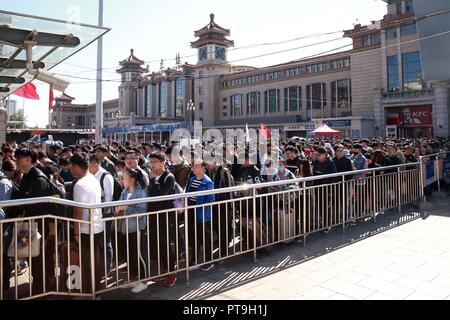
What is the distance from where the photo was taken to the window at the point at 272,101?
57688 mm

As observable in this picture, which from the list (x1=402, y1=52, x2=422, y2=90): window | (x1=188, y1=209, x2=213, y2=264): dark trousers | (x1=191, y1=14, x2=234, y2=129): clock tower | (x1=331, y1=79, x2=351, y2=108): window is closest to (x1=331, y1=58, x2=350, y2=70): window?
(x1=331, y1=79, x2=351, y2=108): window

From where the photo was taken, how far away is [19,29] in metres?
4.62

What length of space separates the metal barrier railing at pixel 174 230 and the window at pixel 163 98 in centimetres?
7115

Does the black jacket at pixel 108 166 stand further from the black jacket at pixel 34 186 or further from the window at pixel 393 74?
the window at pixel 393 74

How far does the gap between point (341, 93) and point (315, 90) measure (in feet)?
13.0

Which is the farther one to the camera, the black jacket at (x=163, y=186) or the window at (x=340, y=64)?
the window at (x=340, y=64)

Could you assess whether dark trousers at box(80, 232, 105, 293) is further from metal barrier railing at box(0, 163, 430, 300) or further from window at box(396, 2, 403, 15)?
window at box(396, 2, 403, 15)

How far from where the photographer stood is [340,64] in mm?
48969

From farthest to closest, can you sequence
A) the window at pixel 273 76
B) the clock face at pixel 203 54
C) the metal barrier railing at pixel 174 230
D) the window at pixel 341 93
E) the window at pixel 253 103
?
1. the clock face at pixel 203 54
2. the window at pixel 253 103
3. the window at pixel 273 76
4. the window at pixel 341 93
5. the metal barrier railing at pixel 174 230

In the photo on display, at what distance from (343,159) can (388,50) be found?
38.0 m

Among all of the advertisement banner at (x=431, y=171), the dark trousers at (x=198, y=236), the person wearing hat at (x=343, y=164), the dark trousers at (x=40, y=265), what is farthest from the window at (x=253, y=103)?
the dark trousers at (x=40, y=265)

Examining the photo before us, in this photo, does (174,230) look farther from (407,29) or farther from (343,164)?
(407,29)
